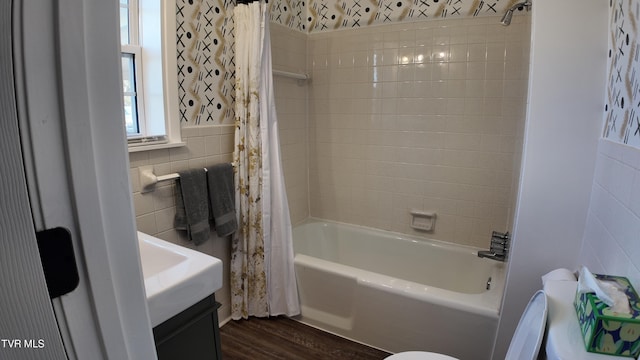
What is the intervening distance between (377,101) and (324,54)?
58cm

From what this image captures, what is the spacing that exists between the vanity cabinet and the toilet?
0.95 meters

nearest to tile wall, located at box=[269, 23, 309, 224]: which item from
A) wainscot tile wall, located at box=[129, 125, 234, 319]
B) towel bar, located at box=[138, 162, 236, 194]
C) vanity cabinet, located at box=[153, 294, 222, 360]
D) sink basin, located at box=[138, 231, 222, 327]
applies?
wainscot tile wall, located at box=[129, 125, 234, 319]

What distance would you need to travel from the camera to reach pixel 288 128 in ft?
8.49

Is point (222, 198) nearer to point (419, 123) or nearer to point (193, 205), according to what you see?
point (193, 205)

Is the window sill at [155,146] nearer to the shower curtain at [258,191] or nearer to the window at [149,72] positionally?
the window at [149,72]

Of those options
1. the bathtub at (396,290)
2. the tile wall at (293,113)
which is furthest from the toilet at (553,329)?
Result: the tile wall at (293,113)

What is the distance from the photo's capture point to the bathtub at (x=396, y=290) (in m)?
1.68

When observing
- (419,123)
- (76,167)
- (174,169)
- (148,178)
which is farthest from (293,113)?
(76,167)

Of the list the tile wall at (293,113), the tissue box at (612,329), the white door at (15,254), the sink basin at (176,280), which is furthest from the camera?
the tile wall at (293,113)

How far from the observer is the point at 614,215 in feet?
3.08

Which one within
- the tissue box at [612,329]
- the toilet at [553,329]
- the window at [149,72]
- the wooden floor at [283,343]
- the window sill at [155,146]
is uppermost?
the window at [149,72]

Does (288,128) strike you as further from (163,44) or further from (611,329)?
(611,329)

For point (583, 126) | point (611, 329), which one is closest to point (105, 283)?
point (611, 329)

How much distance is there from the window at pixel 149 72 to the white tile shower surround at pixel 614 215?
1.78 metres
